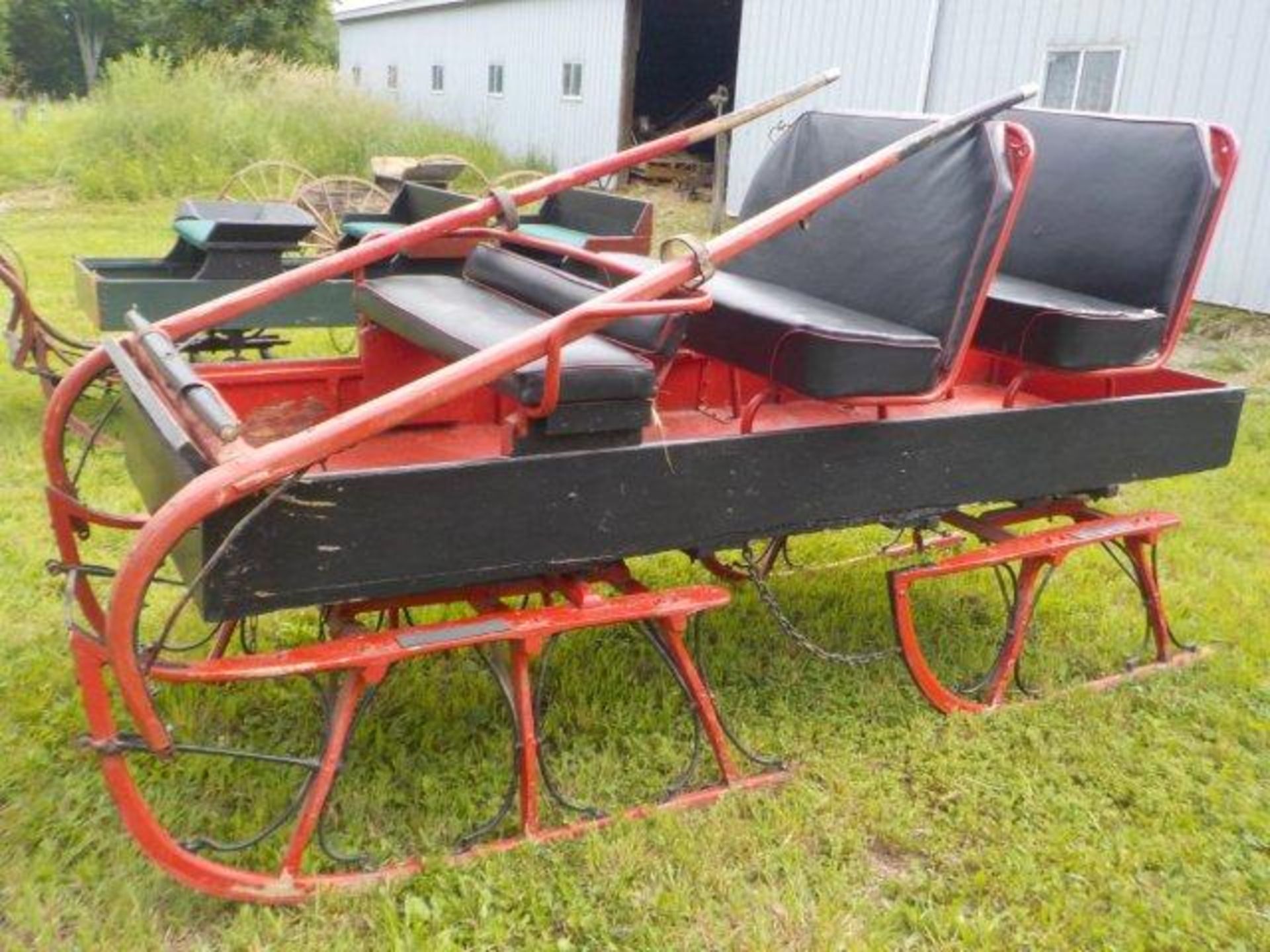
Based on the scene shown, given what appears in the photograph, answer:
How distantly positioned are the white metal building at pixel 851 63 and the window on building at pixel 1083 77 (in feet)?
0.04

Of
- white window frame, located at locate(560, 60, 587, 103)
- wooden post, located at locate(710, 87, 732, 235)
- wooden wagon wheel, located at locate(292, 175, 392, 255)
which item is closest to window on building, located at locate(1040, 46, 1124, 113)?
wooden post, located at locate(710, 87, 732, 235)

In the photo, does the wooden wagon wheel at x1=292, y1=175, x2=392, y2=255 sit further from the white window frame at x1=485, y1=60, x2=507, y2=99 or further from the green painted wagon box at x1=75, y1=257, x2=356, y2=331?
the white window frame at x1=485, y1=60, x2=507, y2=99

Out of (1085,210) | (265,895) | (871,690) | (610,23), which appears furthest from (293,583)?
(610,23)

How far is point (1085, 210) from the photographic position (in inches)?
138

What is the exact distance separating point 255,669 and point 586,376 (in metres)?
0.85

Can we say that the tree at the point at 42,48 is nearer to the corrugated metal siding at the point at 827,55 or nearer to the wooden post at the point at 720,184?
the wooden post at the point at 720,184

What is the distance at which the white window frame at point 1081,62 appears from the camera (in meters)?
8.50

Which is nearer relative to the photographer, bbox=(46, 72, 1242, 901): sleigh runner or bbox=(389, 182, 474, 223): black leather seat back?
bbox=(46, 72, 1242, 901): sleigh runner

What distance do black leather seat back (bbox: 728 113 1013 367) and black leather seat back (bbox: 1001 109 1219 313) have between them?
2.13 feet

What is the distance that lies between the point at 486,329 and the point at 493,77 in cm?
1701

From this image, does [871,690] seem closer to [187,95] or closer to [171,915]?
[171,915]

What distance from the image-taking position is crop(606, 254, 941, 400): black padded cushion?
265cm

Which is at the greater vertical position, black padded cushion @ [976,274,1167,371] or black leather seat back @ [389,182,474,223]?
black padded cushion @ [976,274,1167,371]

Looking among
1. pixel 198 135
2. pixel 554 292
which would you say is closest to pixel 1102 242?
pixel 554 292
